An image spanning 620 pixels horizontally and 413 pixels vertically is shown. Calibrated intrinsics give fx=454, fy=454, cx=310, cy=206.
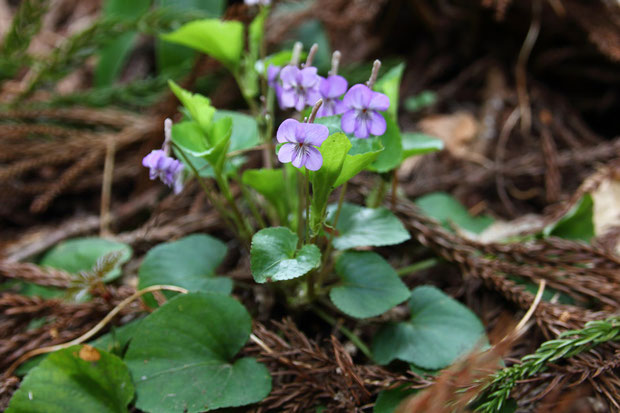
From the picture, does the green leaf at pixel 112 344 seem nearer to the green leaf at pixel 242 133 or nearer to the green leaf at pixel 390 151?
the green leaf at pixel 242 133

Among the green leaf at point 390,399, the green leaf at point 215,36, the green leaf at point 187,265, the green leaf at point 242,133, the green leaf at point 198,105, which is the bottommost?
the green leaf at point 390,399

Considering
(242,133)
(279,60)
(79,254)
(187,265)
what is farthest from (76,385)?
(279,60)

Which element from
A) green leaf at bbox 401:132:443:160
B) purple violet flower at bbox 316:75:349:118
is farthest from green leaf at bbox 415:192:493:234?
purple violet flower at bbox 316:75:349:118

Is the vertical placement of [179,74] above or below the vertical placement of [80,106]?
above

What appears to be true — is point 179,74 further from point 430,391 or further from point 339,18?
point 430,391

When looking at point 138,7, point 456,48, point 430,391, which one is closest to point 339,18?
point 456,48

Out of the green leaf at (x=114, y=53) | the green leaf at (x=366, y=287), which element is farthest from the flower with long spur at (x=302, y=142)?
the green leaf at (x=114, y=53)

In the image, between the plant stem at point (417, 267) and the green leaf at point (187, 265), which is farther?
the plant stem at point (417, 267)

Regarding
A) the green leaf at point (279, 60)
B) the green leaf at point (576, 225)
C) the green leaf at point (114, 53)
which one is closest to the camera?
the green leaf at point (279, 60)
